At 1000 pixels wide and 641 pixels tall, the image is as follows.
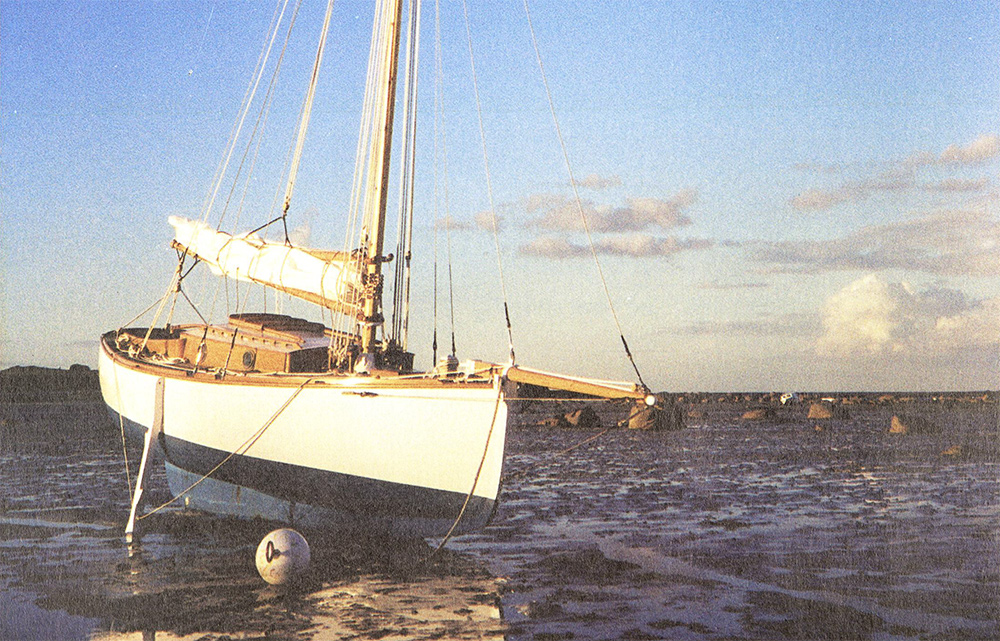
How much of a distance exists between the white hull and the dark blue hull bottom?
1.0 inches

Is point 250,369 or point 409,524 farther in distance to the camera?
point 250,369

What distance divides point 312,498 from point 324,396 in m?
2.21

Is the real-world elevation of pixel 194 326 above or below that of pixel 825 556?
above

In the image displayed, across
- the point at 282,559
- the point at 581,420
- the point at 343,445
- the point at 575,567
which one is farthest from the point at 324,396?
the point at 581,420

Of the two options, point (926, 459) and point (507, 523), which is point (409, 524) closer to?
point (507, 523)

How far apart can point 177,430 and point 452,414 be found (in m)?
7.96

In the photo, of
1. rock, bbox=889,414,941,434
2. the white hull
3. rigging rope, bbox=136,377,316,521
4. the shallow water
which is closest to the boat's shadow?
the shallow water

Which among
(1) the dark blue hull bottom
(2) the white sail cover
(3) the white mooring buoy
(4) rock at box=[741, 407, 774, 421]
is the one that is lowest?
(3) the white mooring buoy

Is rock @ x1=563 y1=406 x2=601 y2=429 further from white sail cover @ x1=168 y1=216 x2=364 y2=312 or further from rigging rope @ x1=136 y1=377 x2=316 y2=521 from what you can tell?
rigging rope @ x1=136 y1=377 x2=316 y2=521

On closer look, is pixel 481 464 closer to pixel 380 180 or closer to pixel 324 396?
pixel 324 396

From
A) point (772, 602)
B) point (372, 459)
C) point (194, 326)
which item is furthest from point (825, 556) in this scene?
point (194, 326)

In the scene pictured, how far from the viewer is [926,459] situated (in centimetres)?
3384

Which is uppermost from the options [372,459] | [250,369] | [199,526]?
[250,369]

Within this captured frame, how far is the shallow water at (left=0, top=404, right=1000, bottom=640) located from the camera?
37.0ft
